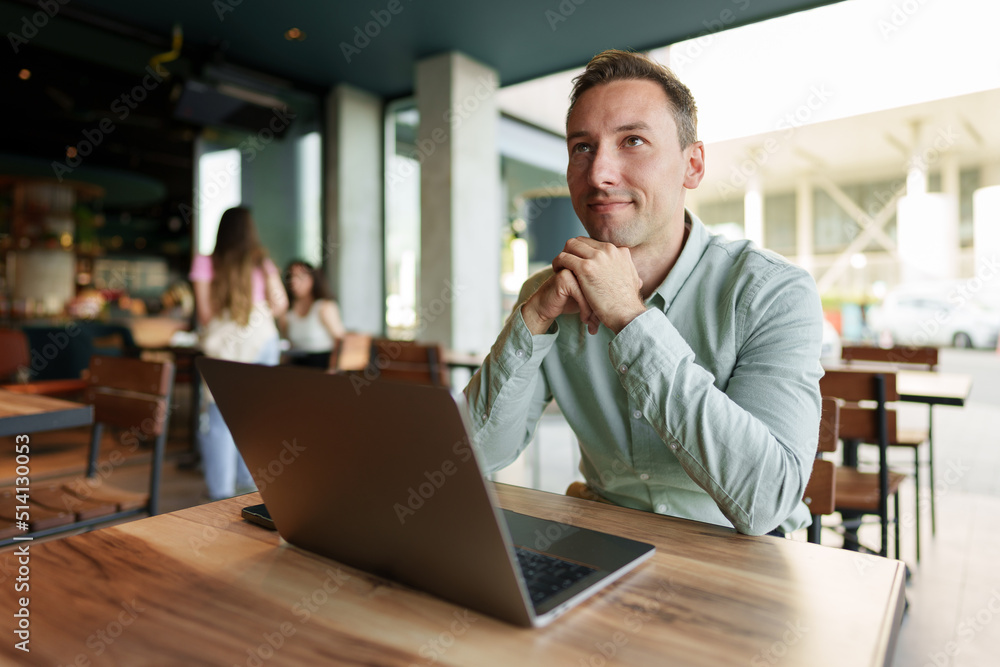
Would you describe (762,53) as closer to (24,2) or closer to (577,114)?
(577,114)

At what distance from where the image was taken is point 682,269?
1.06m

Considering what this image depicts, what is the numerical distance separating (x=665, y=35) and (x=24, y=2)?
14.4ft

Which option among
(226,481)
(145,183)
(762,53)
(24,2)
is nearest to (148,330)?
(145,183)

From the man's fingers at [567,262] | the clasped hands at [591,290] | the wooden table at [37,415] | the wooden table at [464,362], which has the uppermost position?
the man's fingers at [567,262]

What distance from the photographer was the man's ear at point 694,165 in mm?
1109

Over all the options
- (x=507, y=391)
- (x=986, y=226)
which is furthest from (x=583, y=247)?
(x=986, y=226)

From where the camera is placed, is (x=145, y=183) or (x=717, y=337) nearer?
(x=717, y=337)

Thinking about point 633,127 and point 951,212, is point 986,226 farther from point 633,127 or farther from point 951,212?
point 633,127

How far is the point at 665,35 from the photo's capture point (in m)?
4.57

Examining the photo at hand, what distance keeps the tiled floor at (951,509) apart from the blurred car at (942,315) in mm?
174

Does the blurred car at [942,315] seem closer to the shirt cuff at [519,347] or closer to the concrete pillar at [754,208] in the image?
the concrete pillar at [754,208]

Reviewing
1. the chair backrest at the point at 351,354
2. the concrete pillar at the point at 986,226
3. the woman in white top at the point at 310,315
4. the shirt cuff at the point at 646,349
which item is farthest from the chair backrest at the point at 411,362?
the concrete pillar at the point at 986,226

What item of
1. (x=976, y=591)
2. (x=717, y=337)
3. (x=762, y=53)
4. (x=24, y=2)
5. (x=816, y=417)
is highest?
(x=24, y=2)

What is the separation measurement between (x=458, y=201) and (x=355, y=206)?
1284 millimetres
